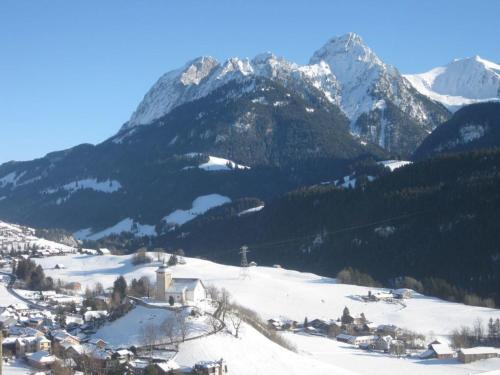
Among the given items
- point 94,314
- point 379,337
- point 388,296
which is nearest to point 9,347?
point 94,314

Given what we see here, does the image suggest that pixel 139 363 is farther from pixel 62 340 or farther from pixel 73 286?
pixel 73 286

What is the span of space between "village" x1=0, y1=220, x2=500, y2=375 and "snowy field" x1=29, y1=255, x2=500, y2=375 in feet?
4.11

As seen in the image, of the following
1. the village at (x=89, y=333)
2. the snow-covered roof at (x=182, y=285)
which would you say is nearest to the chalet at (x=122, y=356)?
the village at (x=89, y=333)

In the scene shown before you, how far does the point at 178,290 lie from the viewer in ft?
214

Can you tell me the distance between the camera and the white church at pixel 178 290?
6450cm

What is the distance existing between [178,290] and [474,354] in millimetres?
23273

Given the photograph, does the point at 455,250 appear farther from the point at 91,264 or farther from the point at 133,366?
the point at 133,366

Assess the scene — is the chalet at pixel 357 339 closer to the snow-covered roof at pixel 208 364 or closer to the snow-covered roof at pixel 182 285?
the snow-covered roof at pixel 182 285

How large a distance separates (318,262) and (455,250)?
77.0 ft

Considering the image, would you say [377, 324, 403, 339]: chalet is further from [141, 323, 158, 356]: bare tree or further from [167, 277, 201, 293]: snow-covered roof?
[141, 323, 158, 356]: bare tree

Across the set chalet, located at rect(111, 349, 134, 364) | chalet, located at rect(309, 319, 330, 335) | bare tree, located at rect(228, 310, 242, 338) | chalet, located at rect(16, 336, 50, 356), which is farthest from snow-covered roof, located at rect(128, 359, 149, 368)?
chalet, located at rect(309, 319, 330, 335)

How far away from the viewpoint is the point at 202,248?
550ft

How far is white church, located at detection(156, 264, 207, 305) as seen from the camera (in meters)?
64.5

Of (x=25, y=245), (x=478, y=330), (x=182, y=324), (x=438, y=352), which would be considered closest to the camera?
(x=182, y=324)
